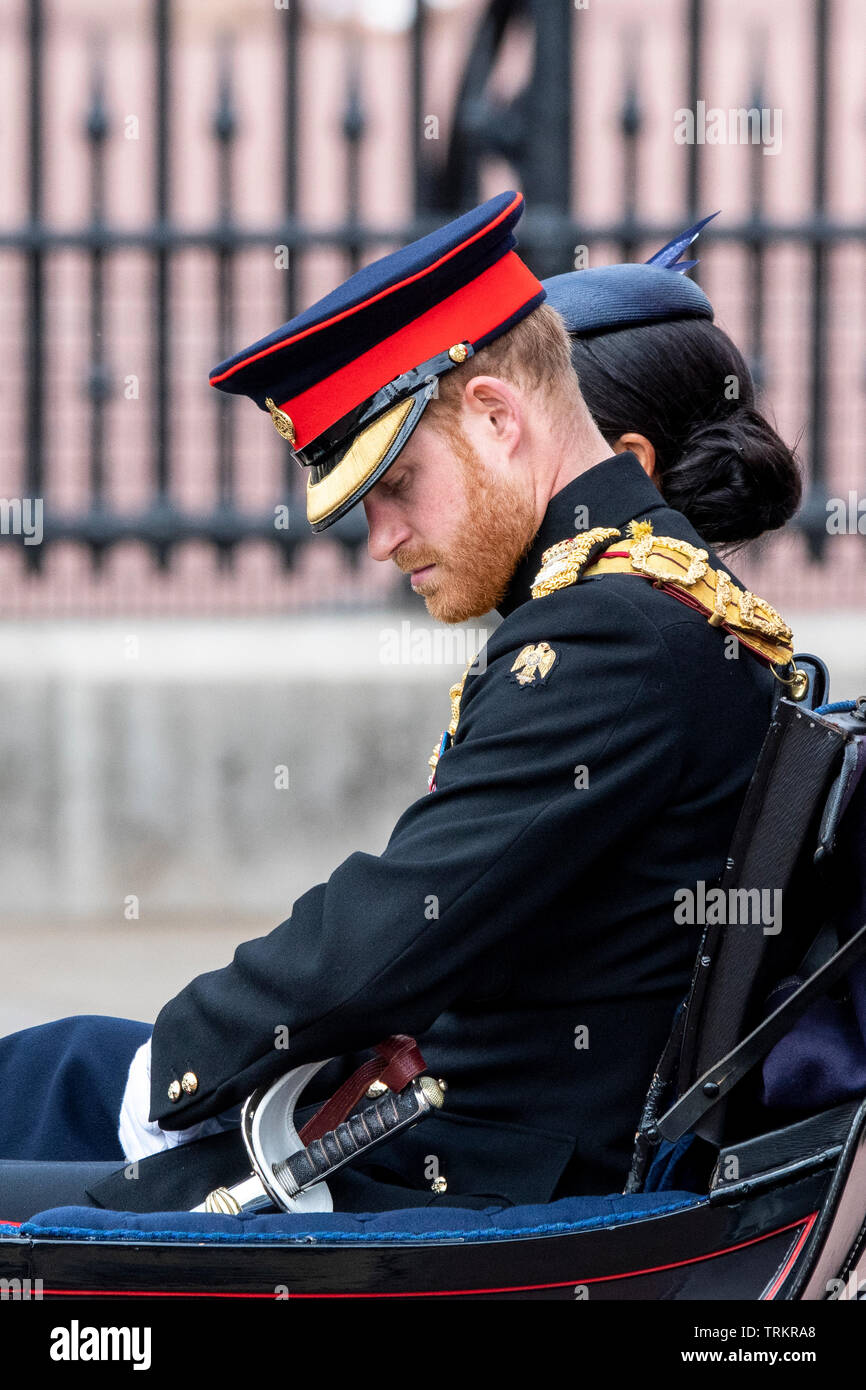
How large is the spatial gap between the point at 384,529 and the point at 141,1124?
692 mm

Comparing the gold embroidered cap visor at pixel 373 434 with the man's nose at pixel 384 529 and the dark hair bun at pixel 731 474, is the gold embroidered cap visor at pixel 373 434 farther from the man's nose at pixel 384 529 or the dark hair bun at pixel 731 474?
the dark hair bun at pixel 731 474

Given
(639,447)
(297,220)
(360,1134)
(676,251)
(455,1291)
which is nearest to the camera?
(455,1291)

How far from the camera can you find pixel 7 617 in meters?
5.27

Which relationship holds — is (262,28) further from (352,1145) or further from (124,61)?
(352,1145)

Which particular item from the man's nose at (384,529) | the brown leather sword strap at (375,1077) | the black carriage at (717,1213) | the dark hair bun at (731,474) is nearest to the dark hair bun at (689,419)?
the dark hair bun at (731,474)

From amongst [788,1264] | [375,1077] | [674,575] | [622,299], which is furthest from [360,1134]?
[622,299]

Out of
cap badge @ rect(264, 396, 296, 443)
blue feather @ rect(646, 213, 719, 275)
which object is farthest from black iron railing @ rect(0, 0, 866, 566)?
cap badge @ rect(264, 396, 296, 443)

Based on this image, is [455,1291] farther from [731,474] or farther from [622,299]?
[622,299]

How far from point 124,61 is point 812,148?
106 inches

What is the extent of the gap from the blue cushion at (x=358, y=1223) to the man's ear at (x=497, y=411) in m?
0.78

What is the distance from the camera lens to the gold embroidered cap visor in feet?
6.53

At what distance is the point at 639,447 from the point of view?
7.94 feet
